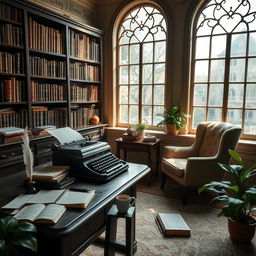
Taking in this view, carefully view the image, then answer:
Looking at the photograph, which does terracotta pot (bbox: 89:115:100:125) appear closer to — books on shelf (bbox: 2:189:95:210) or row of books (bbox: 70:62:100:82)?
row of books (bbox: 70:62:100:82)

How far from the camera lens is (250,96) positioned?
11.3 ft

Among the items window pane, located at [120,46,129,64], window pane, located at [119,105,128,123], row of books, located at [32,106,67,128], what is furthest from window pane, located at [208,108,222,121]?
row of books, located at [32,106,67,128]

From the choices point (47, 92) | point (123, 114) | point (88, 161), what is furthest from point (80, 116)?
point (88, 161)

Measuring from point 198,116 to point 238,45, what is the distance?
1.15m

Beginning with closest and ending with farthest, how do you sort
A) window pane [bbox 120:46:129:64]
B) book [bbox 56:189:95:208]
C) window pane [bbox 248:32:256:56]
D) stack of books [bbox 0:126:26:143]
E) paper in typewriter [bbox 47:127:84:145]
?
1. book [bbox 56:189:95:208]
2. paper in typewriter [bbox 47:127:84:145]
3. stack of books [bbox 0:126:26:143]
4. window pane [bbox 248:32:256:56]
5. window pane [bbox 120:46:129:64]

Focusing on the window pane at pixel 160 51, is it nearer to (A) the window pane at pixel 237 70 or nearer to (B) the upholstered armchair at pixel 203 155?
(A) the window pane at pixel 237 70

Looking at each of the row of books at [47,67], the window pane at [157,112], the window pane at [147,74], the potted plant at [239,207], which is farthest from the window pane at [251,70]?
the row of books at [47,67]

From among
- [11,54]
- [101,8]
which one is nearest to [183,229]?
[11,54]

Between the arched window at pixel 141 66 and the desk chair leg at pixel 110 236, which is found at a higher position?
the arched window at pixel 141 66

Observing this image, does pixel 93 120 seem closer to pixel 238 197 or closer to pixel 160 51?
pixel 160 51

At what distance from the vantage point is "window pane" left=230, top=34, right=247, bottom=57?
11.2 feet

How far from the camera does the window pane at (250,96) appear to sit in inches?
135

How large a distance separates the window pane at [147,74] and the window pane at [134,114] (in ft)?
1.57

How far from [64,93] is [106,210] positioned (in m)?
2.42
